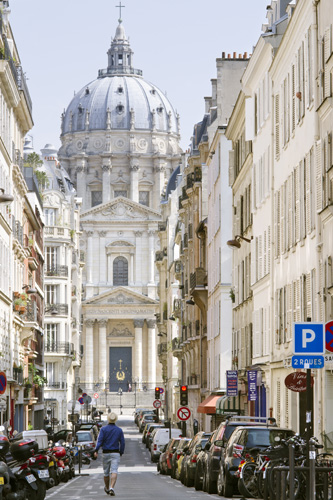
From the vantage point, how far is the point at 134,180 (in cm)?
17612

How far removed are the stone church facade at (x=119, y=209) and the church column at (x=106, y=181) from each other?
0.13 m

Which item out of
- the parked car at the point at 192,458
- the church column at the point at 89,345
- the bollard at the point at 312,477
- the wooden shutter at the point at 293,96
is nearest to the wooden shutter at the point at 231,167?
the wooden shutter at the point at 293,96

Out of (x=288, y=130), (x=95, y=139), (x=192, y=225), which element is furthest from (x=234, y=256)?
(x=95, y=139)

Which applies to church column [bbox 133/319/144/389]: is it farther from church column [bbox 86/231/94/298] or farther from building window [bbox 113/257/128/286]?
church column [bbox 86/231/94/298]

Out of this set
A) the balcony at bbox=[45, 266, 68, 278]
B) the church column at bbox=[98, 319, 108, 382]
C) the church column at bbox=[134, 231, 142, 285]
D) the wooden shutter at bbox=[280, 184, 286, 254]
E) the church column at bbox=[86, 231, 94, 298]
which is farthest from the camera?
the church column at bbox=[134, 231, 142, 285]

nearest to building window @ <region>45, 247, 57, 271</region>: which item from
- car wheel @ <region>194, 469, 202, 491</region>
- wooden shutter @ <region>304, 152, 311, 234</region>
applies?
wooden shutter @ <region>304, 152, 311, 234</region>

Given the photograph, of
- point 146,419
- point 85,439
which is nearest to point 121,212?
point 146,419

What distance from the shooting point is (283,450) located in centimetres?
2102

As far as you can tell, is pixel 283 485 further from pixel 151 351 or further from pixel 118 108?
pixel 118 108

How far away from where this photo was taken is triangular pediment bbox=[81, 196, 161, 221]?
165125 mm

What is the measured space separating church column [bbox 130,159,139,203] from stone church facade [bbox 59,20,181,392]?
0.13m

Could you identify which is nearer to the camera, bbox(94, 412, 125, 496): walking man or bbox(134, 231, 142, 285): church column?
bbox(94, 412, 125, 496): walking man

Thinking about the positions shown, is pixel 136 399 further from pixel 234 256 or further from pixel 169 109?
pixel 234 256

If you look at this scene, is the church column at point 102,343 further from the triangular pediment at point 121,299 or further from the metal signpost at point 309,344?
the metal signpost at point 309,344
